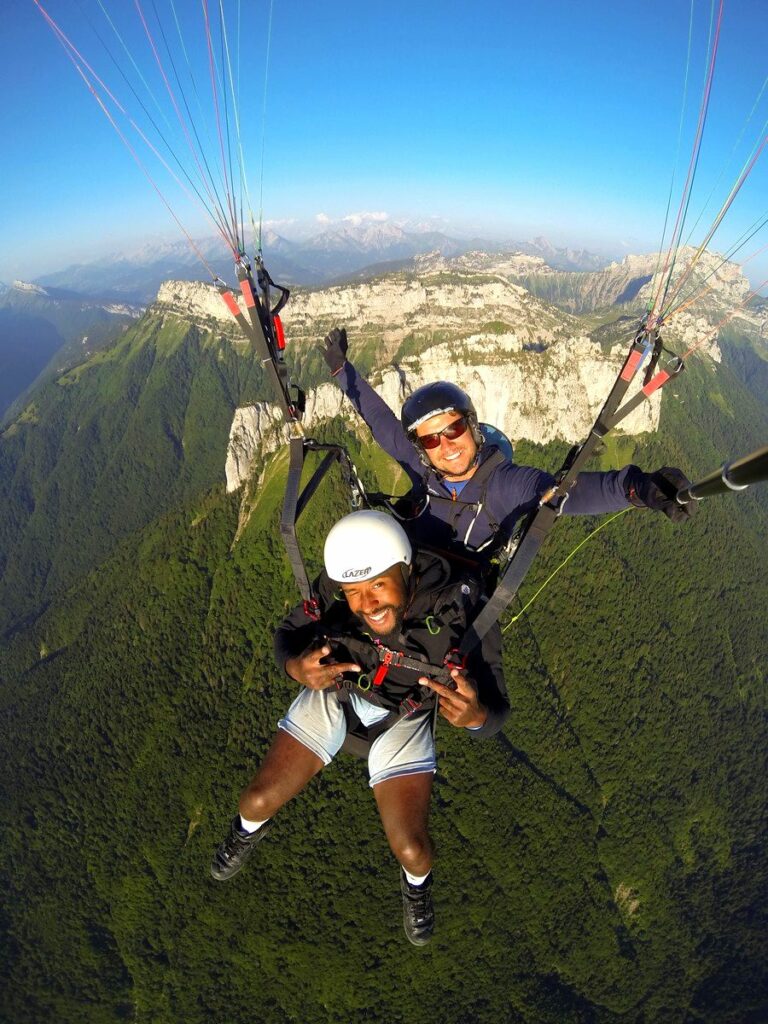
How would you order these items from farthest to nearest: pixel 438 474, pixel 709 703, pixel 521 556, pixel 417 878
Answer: pixel 709 703, pixel 438 474, pixel 417 878, pixel 521 556

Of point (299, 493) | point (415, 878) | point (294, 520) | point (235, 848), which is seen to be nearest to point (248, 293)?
point (299, 493)

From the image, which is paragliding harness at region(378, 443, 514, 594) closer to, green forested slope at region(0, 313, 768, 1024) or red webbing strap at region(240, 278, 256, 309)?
red webbing strap at region(240, 278, 256, 309)

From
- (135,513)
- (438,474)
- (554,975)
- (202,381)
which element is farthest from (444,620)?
(202,381)

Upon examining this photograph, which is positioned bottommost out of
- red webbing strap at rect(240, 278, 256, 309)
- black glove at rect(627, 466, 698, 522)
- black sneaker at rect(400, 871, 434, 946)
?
black sneaker at rect(400, 871, 434, 946)

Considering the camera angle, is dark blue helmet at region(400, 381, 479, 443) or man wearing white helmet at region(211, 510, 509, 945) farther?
dark blue helmet at region(400, 381, 479, 443)

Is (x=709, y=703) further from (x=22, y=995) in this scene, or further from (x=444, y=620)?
(x=22, y=995)

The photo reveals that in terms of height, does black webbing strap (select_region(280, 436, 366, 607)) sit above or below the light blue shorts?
above

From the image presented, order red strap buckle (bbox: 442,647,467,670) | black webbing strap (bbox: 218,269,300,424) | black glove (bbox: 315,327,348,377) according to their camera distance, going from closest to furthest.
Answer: red strap buckle (bbox: 442,647,467,670)
black webbing strap (bbox: 218,269,300,424)
black glove (bbox: 315,327,348,377)

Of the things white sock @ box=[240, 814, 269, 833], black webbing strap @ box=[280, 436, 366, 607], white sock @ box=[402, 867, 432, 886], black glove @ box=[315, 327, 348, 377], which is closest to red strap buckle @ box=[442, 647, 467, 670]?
black webbing strap @ box=[280, 436, 366, 607]
